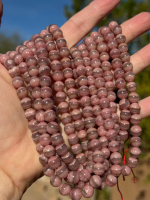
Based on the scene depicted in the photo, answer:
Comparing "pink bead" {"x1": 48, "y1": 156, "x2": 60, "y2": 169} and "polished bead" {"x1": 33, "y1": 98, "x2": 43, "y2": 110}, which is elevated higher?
"polished bead" {"x1": 33, "y1": 98, "x2": 43, "y2": 110}

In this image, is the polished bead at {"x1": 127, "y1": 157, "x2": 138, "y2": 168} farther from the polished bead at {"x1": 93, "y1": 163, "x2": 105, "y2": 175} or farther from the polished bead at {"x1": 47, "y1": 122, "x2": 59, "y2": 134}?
the polished bead at {"x1": 47, "y1": 122, "x2": 59, "y2": 134}

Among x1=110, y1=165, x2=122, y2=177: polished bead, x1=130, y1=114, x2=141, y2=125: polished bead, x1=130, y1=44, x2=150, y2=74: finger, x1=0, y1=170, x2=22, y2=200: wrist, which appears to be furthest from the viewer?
x1=130, y1=44, x2=150, y2=74: finger

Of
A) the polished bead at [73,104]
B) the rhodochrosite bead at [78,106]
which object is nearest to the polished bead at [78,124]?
the rhodochrosite bead at [78,106]

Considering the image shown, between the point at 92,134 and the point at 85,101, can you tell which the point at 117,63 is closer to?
the point at 85,101

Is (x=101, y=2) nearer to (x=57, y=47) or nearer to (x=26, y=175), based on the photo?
(x=57, y=47)

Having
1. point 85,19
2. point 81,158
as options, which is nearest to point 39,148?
point 81,158

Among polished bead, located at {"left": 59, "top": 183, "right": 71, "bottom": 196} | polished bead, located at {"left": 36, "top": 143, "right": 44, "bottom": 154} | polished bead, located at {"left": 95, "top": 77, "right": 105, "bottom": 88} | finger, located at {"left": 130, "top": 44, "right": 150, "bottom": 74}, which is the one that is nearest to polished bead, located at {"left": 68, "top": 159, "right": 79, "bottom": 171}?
polished bead, located at {"left": 59, "top": 183, "right": 71, "bottom": 196}
